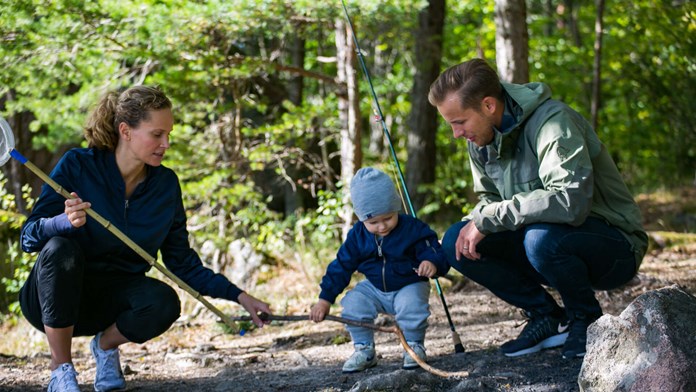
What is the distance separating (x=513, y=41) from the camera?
237 inches

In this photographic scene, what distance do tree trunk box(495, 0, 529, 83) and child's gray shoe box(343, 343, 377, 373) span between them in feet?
9.74

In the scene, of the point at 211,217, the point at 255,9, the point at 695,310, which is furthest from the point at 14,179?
the point at 695,310

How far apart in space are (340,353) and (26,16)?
408 centimetres

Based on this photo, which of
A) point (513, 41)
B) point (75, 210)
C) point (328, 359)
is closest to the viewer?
point (75, 210)

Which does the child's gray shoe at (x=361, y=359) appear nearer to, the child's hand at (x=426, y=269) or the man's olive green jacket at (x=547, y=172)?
the child's hand at (x=426, y=269)

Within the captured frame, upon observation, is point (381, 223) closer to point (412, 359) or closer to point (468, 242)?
point (468, 242)

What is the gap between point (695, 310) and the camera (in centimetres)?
276

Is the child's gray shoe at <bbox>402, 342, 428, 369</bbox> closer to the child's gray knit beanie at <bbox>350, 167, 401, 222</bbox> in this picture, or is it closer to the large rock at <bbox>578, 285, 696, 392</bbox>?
the child's gray knit beanie at <bbox>350, 167, 401, 222</bbox>

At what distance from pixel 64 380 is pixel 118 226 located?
71 centimetres

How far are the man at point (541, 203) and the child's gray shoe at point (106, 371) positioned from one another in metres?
1.63

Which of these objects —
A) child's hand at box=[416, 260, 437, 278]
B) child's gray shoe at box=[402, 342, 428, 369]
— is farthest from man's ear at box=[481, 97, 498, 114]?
child's gray shoe at box=[402, 342, 428, 369]

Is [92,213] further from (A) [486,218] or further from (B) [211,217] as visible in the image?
(B) [211,217]

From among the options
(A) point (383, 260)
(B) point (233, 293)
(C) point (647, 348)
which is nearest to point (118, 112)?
(B) point (233, 293)

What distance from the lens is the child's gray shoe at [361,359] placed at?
370 cm
